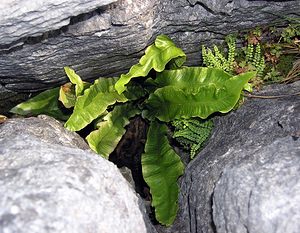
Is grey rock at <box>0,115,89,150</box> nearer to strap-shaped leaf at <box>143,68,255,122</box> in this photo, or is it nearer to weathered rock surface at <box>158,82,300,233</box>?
strap-shaped leaf at <box>143,68,255,122</box>

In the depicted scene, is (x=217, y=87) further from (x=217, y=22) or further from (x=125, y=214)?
(x=125, y=214)

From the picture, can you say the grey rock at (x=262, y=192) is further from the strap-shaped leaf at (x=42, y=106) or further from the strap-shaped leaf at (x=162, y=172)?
the strap-shaped leaf at (x=42, y=106)

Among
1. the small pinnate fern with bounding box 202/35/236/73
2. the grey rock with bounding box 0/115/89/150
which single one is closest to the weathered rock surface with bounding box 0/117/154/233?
the grey rock with bounding box 0/115/89/150

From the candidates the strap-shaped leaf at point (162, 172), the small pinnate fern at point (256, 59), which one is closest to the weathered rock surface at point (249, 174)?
the strap-shaped leaf at point (162, 172)

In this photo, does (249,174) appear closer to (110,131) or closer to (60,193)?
(60,193)

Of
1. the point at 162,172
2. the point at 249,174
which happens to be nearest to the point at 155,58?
the point at 162,172

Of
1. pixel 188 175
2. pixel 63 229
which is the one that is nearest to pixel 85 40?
pixel 188 175
